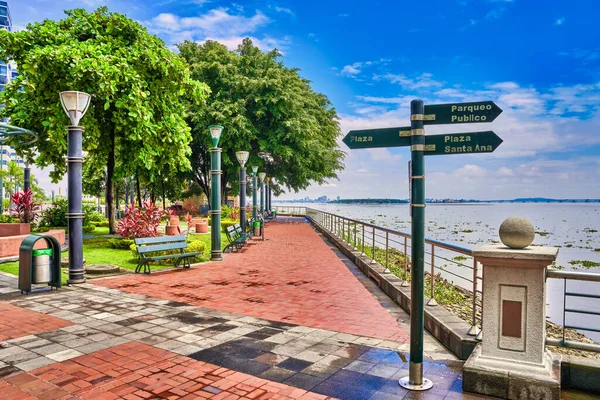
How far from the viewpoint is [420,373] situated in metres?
3.84

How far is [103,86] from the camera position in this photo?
536 inches

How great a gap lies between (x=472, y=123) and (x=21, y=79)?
17.0 metres

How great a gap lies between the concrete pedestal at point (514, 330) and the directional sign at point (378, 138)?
120cm

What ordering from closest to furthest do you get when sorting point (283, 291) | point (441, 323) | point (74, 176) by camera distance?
point (441, 323) → point (283, 291) → point (74, 176)

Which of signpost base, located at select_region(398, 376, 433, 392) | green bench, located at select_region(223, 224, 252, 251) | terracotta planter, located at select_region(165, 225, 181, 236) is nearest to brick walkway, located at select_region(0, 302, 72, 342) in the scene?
signpost base, located at select_region(398, 376, 433, 392)

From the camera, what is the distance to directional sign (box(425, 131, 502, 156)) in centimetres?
367

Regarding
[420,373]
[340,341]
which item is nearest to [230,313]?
[340,341]

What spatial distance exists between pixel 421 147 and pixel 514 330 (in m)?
1.77

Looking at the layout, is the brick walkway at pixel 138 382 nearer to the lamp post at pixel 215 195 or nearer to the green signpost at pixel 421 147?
the green signpost at pixel 421 147

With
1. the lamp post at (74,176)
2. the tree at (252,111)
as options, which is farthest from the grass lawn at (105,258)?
the tree at (252,111)

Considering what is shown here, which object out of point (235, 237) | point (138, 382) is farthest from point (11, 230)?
point (138, 382)

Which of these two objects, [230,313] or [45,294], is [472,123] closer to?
[230,313]

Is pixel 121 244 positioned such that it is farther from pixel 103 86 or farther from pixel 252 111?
pixel 252 111

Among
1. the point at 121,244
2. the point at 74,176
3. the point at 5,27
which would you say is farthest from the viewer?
the point at 5,27
